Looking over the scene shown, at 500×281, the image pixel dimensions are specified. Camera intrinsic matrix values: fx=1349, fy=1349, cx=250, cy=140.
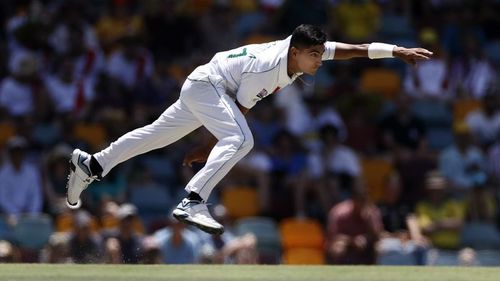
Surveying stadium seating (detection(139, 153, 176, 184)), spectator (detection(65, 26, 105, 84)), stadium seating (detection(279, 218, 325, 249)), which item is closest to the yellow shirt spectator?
stadium seating (detection(279, 218, 325, 249))

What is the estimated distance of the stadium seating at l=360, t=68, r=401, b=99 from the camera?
18031 millimetres

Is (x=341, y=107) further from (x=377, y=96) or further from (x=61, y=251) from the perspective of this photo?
(x=61, y=251)

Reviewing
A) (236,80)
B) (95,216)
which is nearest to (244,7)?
(95,216)

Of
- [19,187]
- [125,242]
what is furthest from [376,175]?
[19,187]

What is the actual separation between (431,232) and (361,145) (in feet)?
6.92

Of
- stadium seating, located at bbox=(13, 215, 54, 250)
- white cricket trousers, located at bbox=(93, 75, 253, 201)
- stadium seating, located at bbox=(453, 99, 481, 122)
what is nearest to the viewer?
white cricket trousers, located at bbox=(93, 75, 253, 201)

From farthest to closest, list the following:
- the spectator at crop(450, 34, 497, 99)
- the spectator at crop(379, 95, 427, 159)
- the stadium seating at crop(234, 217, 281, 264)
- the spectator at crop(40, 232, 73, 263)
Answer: the spectator at crop(450, 34, 497, 99) < the spectator at crop(379, 95, 427, 159) < the stadium seating at crop(234, 217, 281, 264) < the spectator at crop(40, 232, 73, 263)

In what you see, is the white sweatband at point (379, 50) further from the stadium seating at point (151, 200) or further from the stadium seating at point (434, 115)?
the stadium seating at point (434, 115)

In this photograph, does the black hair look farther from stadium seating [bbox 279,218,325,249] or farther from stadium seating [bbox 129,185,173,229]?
stadium seating [bbox 129,185,173,229]

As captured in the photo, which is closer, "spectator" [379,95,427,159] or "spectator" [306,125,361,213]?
"spectator" [306,125,361,213]

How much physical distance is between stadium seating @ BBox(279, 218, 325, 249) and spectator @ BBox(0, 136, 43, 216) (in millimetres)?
2820

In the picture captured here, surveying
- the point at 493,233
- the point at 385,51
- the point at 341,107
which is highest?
the point at 385,51

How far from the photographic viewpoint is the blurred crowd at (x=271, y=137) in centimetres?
1426

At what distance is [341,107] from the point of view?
1716cm
